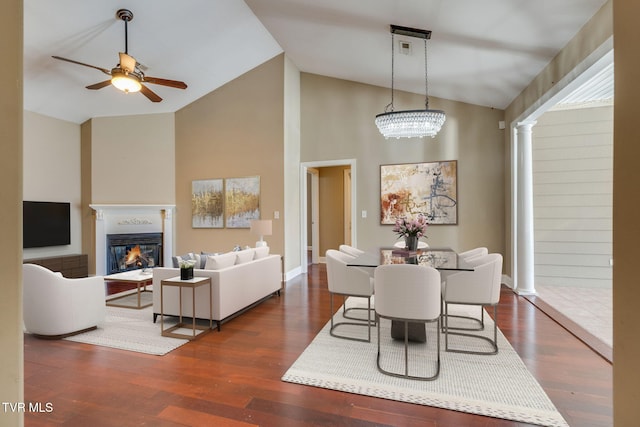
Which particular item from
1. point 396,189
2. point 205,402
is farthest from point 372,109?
point 205,402

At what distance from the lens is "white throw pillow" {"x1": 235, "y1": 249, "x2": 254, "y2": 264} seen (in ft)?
12.6

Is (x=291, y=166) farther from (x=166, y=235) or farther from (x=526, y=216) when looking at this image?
(x=526, y=216)

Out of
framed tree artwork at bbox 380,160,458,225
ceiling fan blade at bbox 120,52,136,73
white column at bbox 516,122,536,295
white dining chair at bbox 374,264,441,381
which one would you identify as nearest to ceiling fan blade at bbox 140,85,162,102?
ceiling fan blade at bbox 120,52,136,73

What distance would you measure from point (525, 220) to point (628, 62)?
4108 millimetres

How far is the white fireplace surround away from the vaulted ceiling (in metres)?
1.89

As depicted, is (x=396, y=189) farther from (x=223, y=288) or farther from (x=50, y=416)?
(x=50, y=416)

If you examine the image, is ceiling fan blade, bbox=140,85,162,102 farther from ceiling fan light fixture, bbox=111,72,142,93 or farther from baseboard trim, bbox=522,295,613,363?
baseboard trim, bbox=522,295,613,363

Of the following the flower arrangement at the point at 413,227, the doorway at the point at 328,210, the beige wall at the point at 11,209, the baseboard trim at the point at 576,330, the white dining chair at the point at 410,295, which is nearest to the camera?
the beige wall at the point at 11,209

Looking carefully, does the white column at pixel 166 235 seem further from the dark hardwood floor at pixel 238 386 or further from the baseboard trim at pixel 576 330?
the baseboard trim at pixel 576 330

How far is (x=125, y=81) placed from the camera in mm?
3473

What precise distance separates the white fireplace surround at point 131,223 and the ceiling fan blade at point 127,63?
3.37 metres

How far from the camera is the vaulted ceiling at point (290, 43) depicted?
3020mm

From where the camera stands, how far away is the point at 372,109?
574cm

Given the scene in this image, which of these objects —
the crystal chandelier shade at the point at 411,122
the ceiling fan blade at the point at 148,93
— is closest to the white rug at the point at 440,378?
the crystal chandelier shade at the point at 411,122
